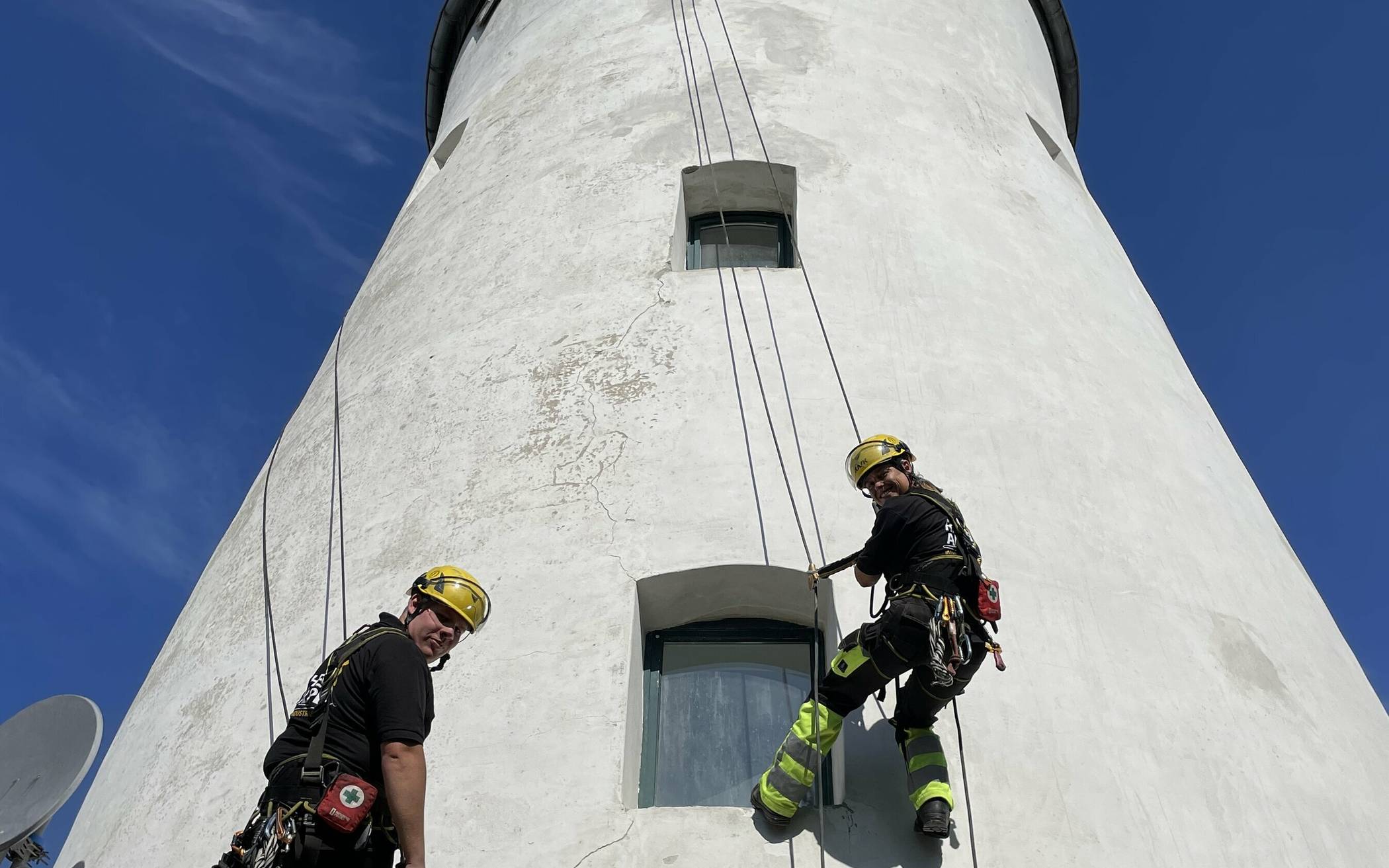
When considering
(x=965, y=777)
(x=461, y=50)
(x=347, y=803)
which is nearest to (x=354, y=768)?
(x=347, y=803)

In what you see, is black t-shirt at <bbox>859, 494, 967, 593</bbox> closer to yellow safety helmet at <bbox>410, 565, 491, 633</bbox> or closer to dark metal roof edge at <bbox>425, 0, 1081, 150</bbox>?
yellow safety helmet at <bbox>410, 565, 491, 633</bbox>

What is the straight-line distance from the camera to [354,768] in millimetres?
4918

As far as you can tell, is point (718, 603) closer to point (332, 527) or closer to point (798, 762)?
point (798, 762)

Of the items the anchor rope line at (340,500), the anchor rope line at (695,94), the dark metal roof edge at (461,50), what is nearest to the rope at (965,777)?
the anchor rope line at (340,500)

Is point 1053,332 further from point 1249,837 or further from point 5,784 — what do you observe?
point 5,784

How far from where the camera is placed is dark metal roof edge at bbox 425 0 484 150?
609 inches

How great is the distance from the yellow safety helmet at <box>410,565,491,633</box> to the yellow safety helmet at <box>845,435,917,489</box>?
1.88 meters

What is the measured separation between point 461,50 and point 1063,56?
6.65m

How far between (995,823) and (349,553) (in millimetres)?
3611

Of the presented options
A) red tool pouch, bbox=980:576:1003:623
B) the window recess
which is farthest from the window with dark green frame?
the window recess

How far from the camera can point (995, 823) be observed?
19.2 ft

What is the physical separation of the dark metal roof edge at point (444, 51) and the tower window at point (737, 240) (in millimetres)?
6473

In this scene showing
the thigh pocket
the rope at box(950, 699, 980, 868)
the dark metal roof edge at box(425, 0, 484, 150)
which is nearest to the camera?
the rope at box(950, 699, 980, 868)

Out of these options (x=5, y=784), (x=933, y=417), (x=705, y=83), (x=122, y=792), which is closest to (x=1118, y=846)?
(x=933, y=417)
